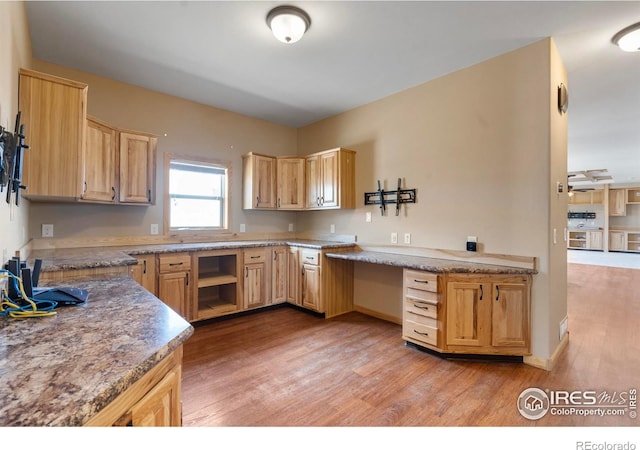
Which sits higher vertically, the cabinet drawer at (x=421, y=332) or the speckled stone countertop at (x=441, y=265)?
the speckled stone countertop at (x=441, y=265)

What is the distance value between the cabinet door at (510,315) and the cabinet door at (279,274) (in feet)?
8.34

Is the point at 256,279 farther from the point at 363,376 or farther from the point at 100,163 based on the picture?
the point at 100,163

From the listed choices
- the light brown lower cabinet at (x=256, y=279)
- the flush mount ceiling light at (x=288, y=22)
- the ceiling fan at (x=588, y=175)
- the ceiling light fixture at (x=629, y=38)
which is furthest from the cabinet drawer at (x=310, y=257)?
the ceiling fan at (x=588, y=175)

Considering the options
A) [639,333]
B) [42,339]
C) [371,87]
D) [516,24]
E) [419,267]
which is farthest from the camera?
[371,87]

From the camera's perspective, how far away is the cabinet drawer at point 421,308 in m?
2.70

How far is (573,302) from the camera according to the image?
173 inches

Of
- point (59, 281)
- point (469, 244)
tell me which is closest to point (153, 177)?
point (59, 281)

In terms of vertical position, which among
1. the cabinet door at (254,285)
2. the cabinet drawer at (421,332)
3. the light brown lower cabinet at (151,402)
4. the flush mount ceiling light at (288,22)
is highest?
the flush mount ceiling light at (288,22)

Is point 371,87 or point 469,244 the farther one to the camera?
point 371,87

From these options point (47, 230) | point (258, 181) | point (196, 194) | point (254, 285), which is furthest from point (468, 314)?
point (47, 230)

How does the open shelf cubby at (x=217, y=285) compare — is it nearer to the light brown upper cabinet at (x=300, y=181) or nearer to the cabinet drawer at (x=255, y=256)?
the cabinet drawer at (x=255, y=256)

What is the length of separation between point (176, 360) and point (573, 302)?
5.49 m

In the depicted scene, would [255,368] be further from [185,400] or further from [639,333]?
[639,333]

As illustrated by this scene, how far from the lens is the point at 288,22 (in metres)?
2.21
